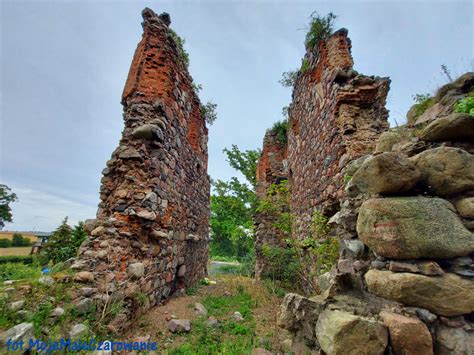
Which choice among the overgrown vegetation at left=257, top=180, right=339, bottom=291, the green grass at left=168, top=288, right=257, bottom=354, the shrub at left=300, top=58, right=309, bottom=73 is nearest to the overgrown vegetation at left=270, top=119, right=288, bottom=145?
the overgrown vegetation at left=257, top=180, right=339, bottom=291

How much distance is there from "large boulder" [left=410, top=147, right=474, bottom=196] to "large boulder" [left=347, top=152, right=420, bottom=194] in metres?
0.09

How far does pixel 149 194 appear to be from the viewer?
3615 millimetres

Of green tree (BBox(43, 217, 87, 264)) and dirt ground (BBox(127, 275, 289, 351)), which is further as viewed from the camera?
green tree (BBox(43, 217, 87, 264))

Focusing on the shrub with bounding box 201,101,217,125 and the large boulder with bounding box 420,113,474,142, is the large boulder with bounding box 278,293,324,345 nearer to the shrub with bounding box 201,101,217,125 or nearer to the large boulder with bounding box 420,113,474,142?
the large boulder with bounding box 420,113,474,142

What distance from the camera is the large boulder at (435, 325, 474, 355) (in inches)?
50.3

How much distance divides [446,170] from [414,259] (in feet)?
2.19

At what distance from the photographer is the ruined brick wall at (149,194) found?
10.1 ft

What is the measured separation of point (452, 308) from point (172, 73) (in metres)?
5.31

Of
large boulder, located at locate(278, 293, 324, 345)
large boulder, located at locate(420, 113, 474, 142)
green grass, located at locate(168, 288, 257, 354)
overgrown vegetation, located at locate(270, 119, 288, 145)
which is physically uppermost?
overgrown vegetation, located at locate(270, 119, 288, 145)

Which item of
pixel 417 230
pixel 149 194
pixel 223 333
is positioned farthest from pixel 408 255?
pixel 149 194

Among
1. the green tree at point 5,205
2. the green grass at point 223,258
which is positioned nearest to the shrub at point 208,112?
the green grass at point 223,258

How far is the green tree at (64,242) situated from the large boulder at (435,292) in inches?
226

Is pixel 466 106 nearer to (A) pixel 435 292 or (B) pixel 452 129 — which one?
(B) pixel 452 129

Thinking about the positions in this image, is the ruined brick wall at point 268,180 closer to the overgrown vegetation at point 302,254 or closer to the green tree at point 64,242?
the overgrown vegetation at point 302,254
